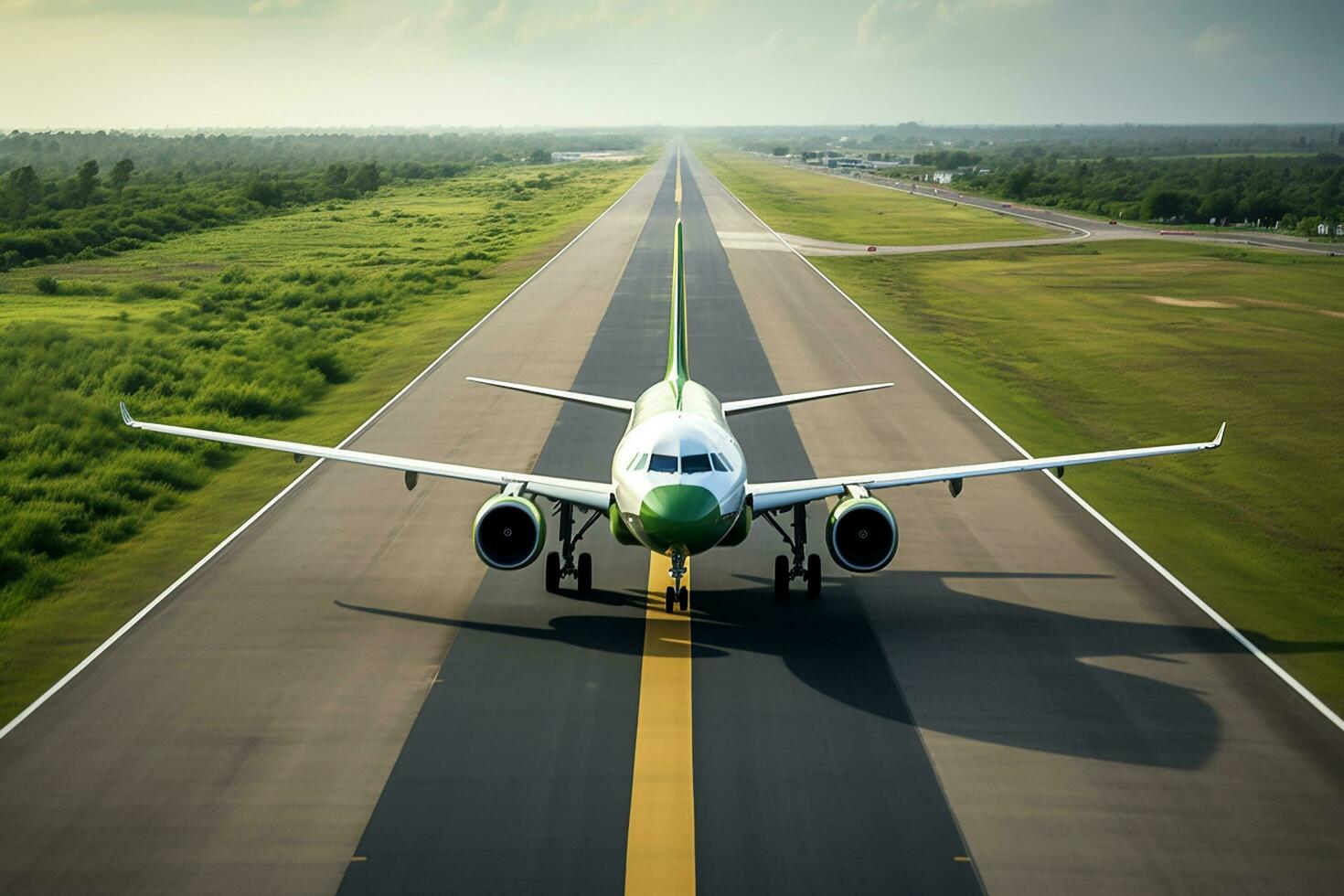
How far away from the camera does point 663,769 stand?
16.3 m

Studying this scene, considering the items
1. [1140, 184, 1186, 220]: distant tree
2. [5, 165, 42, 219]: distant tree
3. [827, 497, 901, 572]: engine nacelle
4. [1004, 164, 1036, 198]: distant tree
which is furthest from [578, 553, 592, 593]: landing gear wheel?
[1004, 164, 1036, 198]: distant tree

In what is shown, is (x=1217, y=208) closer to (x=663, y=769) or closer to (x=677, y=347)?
(x=677, y=347)

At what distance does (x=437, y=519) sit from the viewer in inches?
1085

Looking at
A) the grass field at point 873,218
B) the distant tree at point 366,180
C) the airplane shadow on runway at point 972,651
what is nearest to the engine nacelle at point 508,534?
the airplane shadow on runway at point 972,651

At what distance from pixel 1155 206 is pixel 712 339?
326 feet

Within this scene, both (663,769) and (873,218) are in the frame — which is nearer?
(663,769)

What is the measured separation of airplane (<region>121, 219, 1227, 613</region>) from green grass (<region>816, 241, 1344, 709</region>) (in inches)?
190

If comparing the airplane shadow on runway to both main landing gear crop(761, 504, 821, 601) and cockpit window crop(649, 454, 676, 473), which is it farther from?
cockpit window crop(649, 454, 676, 473)

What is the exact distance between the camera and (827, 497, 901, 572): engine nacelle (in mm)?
21016

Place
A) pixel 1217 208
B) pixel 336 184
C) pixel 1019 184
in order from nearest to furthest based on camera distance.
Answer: pixel 1217 208 < pixel 336 184 < pixel 1019 184

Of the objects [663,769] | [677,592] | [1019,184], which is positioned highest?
[1019,184]

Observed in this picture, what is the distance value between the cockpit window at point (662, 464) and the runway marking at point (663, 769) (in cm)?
342

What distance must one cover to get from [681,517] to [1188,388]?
111 feet

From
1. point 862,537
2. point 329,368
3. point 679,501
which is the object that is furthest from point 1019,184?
point 679,501
